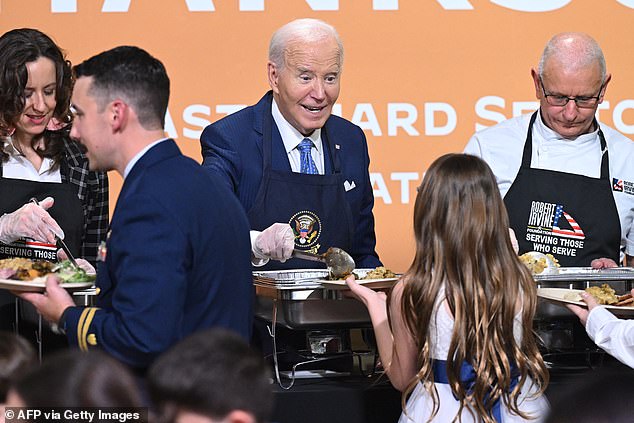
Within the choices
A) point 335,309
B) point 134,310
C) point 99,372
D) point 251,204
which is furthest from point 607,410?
point 251,204

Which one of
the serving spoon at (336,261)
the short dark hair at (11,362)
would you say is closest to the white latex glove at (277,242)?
the serving spoon at (336,261)

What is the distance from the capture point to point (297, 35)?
2838mm

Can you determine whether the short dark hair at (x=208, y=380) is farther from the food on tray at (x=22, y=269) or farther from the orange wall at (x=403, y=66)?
the orange wall at (x=403, y=66)

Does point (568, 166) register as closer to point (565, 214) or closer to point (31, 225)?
point (565, 214)

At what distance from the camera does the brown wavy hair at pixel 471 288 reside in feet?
7.11

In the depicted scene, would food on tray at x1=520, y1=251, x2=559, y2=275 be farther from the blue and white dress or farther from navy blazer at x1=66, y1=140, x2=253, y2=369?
navy blazer at x1=66, y1=140, x2=253, y2=369

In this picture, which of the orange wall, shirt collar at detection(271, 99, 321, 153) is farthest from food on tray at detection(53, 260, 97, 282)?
the orange wall

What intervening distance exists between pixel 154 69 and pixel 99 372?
81cm

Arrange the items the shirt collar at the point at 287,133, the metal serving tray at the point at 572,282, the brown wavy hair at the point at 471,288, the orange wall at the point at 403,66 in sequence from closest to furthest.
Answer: the brown wavy hair at the point at 471,288 < the metal serving tray at the point at 572,282 < the shirt collar at the point at 287,133 < the orange wall at the point at 403,66

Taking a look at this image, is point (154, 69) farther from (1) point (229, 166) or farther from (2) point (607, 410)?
(2) point (607, 410)

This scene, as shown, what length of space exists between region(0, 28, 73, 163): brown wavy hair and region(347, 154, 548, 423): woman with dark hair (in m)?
1.14

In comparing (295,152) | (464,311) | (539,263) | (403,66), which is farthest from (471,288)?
(403,66)

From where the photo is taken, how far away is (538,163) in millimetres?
3123

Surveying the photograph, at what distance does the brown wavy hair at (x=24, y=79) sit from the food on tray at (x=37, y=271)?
0.55 meters
